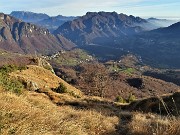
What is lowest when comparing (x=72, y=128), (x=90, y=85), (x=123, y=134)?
(x=90, y=85)

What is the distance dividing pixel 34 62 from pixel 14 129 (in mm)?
96182

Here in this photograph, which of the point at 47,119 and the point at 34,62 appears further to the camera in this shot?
the point at 34,62

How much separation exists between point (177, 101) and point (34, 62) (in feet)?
249

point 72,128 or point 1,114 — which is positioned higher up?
point 1,114

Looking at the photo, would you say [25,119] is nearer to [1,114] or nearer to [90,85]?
[1,114]

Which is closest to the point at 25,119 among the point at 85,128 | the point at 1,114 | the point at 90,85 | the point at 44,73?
the point at 1,114

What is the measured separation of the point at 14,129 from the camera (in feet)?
23.6

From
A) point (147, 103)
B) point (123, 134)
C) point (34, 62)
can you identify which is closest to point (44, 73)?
point (34, 62)

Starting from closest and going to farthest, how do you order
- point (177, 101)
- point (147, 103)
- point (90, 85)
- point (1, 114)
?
point (1, 114) < point (177, 101) < point (147, 103) < point (90, 85)

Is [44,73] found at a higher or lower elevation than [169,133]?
lower

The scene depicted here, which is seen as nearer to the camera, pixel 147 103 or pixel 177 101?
pixel 177 101

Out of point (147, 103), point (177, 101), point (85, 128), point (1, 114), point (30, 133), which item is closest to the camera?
point (30, 133)

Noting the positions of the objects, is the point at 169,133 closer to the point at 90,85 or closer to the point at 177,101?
the point at 177,101

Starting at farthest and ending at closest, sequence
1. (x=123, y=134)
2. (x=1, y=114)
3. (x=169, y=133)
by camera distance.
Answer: (x=123, y=134) < (x=169, y=133) < (x=1, y=114)
